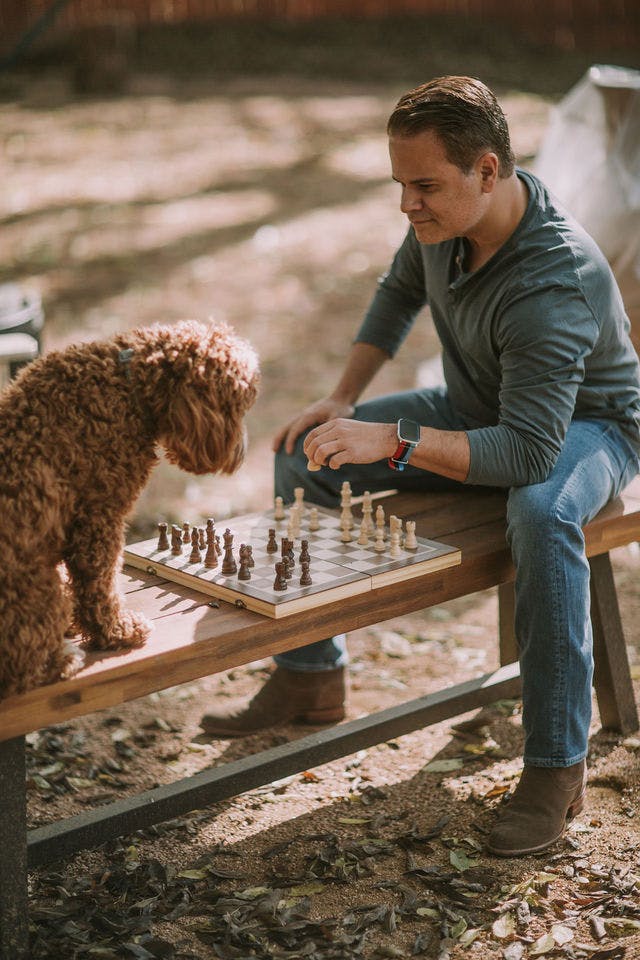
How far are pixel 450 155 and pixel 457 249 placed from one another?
46cm

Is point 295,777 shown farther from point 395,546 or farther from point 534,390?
point 534,390

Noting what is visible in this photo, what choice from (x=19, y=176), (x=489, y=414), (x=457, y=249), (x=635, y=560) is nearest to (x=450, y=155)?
(x=457, y=249)

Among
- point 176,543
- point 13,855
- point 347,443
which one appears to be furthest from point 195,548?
point 13,855

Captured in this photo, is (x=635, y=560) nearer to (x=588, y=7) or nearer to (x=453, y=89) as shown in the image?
(x=453, y=89)

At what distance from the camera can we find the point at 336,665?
393 cm

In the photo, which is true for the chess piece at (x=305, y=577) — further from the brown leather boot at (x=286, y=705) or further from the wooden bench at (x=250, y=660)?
the brown leather boot at (x=286, y=705)

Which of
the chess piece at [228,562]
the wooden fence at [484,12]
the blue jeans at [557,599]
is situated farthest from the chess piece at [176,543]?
the wooden fence at [484,12]

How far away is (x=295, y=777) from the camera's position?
3.78 metres

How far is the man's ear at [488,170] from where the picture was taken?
321cm

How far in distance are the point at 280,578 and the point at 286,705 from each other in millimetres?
1171

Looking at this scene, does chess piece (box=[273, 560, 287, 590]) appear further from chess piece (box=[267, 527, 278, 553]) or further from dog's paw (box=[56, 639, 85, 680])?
dog's paw (box=[56, 639, 85, 680])

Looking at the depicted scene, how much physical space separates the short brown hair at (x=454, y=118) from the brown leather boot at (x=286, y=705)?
5.97 feet

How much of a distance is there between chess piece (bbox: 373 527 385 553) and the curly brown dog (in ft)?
2.22

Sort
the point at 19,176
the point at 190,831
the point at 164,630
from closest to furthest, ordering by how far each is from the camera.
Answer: the point at 164,630 → the point at 190,831 → the point at 19,176
